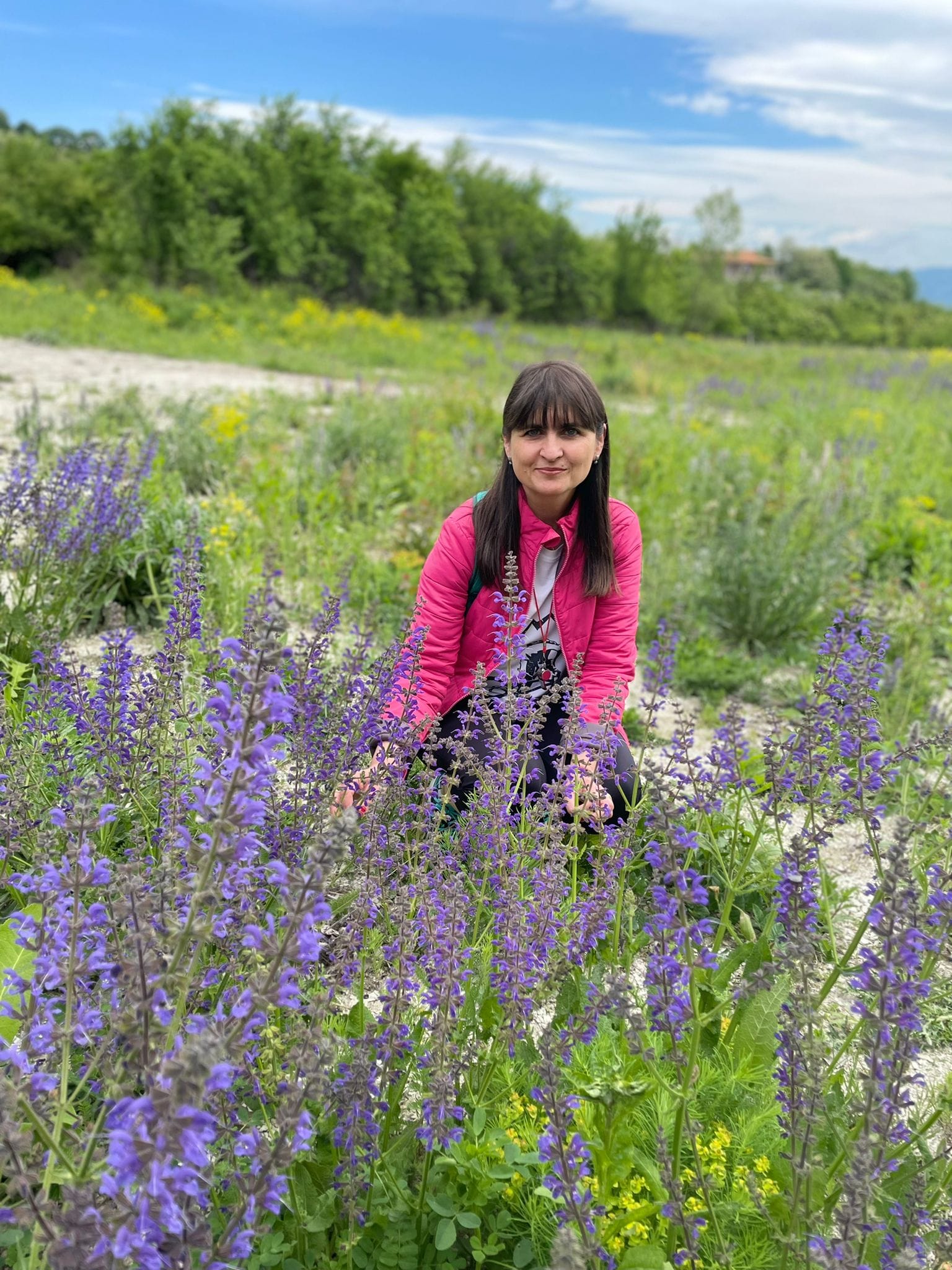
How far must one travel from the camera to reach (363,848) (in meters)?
2.37

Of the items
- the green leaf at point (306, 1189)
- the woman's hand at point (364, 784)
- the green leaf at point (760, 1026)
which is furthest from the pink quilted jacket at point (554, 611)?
the green leaf at point (306, 1189)

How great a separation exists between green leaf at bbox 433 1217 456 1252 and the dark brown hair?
2.22 m

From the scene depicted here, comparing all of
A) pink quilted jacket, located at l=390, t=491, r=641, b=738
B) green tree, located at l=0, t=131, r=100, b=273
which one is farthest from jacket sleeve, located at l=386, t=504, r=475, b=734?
green tree, located at l=0, t=131, r=100, b=273

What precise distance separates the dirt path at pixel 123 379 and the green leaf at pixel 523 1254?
7.78 m

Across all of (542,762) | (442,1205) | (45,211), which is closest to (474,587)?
(542,762)

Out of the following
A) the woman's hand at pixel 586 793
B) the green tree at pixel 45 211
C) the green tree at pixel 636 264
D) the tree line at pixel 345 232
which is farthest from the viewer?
the green tree at pixel 636 264

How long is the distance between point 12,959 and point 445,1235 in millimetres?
1097

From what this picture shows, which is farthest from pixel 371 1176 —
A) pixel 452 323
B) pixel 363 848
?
pixel 452 323

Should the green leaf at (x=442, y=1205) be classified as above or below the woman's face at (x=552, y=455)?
below

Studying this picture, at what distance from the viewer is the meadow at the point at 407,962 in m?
1.37

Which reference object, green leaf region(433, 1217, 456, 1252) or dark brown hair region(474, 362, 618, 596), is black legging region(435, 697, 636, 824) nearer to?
dark brown hair region(474, 362, 618, 596)

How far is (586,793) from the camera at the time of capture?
266 cm

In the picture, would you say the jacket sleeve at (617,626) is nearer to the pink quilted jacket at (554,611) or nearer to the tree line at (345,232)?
the pink quilted jacket at (554,611)

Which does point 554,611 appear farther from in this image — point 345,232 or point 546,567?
point 345,232
